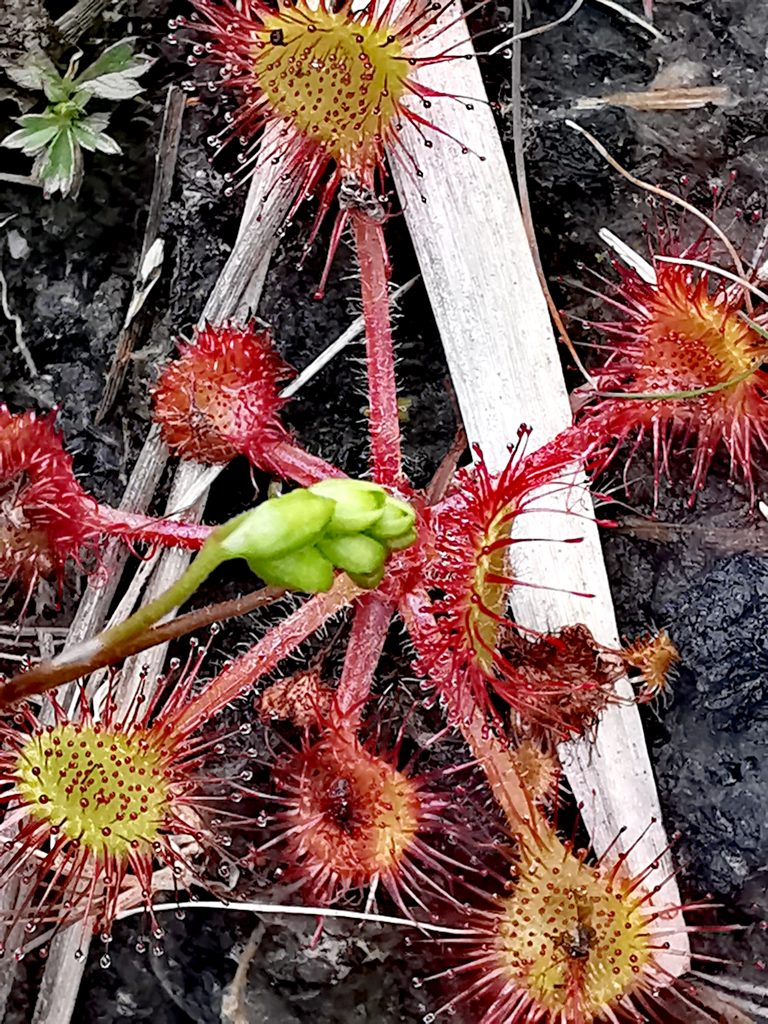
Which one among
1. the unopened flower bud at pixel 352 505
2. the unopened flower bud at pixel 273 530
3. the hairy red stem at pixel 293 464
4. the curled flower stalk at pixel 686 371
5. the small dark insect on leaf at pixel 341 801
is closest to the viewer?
the unopened flower bud at pixel 273 530

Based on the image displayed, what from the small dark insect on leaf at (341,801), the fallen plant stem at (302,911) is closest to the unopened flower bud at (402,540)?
the small dark insect on leaf at (341,801)

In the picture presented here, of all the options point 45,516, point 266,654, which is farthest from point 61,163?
point 266,654

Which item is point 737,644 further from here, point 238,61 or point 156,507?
point 238,61

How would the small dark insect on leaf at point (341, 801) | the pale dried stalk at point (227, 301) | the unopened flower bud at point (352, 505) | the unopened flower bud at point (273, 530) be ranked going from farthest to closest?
1. the pale dried stalk at point (227, 301)
2. the small dark insect on leaf at point (341, 801)
3. the unopened flower bud at point (352, 505)
4. the unopened flower bud at point (273, 530)

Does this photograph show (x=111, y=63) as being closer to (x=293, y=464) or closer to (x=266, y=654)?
(x=293, y=464)

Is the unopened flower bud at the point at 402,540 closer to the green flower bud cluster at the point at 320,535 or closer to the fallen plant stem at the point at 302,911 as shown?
the green flower bud cluster at the point at 320,535

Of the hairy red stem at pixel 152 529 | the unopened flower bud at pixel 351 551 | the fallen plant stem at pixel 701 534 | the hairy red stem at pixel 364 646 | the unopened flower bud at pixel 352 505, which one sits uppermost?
the unopened flower bud at pixel 352 505
